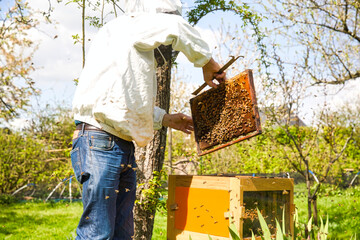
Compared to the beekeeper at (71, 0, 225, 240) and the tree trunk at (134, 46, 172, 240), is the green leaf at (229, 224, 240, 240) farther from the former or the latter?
the tree trunk at (134, 46, 172, 240)

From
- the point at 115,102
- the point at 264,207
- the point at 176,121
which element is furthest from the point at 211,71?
the point at 264,207

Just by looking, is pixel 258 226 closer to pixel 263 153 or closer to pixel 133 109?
pixel 133 109

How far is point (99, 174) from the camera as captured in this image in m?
1.93

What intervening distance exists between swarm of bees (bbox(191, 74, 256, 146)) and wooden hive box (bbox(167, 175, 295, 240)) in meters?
0.29

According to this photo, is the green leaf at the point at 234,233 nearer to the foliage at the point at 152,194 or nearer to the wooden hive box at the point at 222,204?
the wooden hive box at the point at 222,204

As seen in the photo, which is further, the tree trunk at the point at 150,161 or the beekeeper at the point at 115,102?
the tree trunk at the point at 150,161

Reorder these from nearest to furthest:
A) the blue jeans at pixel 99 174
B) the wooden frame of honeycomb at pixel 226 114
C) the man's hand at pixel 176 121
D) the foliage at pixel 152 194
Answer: the blue jeans at pixel 99 174 → the wooden frame of honeycomb at pixel 226 114 → the man's hand at pixel 176 121 → the foliage at pixel 152 194

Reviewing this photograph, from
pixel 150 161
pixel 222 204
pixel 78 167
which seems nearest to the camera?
pixel 78 167

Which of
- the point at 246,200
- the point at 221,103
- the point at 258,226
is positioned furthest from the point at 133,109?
the point at 258,226

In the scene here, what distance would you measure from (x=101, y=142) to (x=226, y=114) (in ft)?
2.80

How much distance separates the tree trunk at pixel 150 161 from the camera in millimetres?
3156

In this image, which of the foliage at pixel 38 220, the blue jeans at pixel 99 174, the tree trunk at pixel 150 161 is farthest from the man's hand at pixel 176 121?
the foliage at pixel 38 220

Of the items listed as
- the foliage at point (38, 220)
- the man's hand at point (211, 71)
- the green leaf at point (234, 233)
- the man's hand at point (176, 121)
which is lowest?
the foliage at point (38, 220)

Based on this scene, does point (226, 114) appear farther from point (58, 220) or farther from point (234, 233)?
point (58, 220)
